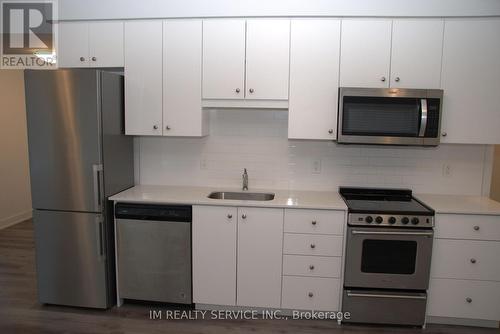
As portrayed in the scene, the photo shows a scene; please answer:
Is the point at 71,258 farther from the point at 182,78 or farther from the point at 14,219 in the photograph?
the point at 14,219

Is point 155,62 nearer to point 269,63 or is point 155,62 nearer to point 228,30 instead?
point 228,30

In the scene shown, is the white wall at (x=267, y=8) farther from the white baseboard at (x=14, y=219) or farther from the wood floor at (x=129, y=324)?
the white baseboard at (x=14, y=219)

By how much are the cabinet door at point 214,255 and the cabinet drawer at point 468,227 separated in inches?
60.6

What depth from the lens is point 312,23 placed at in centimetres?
281

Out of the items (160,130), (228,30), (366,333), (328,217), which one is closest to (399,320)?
(366,333)

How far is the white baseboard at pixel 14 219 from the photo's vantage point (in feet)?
15.9

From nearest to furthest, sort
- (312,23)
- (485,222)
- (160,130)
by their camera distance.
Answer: (485,222) < (312,23) < (160,130)

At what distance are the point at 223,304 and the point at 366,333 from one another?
111 cm

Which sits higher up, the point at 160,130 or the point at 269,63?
the point at 269,63

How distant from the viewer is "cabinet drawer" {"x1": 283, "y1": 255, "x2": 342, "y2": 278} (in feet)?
9.00

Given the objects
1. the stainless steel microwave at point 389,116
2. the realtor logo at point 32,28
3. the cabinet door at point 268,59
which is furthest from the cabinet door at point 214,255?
the realtor logo at point 32,28

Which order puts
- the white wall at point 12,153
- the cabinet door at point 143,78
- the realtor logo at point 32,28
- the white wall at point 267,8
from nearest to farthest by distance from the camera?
the white wall at point 267,8
the cabinet door at point 143,78
the realtor logo at point 32,28
the white wall at point 12,153

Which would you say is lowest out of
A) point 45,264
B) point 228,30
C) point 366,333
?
point 366,333

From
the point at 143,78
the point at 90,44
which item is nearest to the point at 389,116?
the point at 143,78
